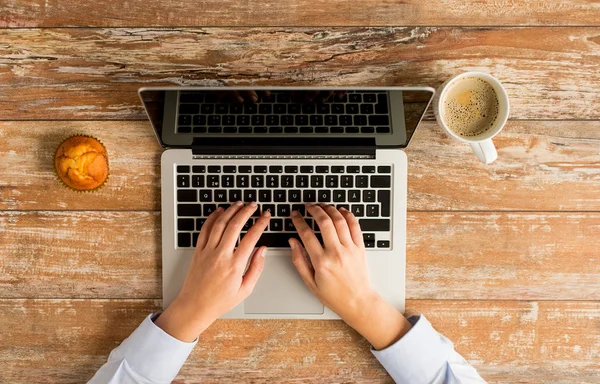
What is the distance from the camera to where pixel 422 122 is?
931 mm

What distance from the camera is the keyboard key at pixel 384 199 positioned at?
35.4 inches

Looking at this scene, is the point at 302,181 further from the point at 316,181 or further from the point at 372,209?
the point at 372,209

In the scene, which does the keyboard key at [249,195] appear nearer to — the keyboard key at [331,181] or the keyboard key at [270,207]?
the keyboard key at [270,207]

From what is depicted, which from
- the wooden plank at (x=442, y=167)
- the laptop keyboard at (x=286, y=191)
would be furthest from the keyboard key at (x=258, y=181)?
the wooden plank at (x=442, y=167)

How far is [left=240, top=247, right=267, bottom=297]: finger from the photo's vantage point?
2.88ft

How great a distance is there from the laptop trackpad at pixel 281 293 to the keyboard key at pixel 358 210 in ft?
0.50

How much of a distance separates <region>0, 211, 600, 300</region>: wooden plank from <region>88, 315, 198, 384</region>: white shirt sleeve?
9cm

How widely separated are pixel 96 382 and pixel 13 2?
2.54 feet

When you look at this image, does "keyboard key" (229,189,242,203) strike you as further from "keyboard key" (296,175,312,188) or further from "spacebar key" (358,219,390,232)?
"spacebar key" (358,219,390,232)

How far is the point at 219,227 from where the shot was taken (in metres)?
0.87

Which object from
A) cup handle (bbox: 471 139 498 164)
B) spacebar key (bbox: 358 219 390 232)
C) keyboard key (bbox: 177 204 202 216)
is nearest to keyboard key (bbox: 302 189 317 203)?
spacebar key (bbox: 358 219 390 232)

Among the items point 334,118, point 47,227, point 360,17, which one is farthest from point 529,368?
point 47,227

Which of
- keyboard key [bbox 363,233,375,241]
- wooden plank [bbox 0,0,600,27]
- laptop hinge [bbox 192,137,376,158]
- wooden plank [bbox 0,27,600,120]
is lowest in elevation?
keyboard key [bbox 363,233,375,241]

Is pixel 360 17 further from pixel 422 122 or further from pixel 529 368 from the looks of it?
pixel 529 368
